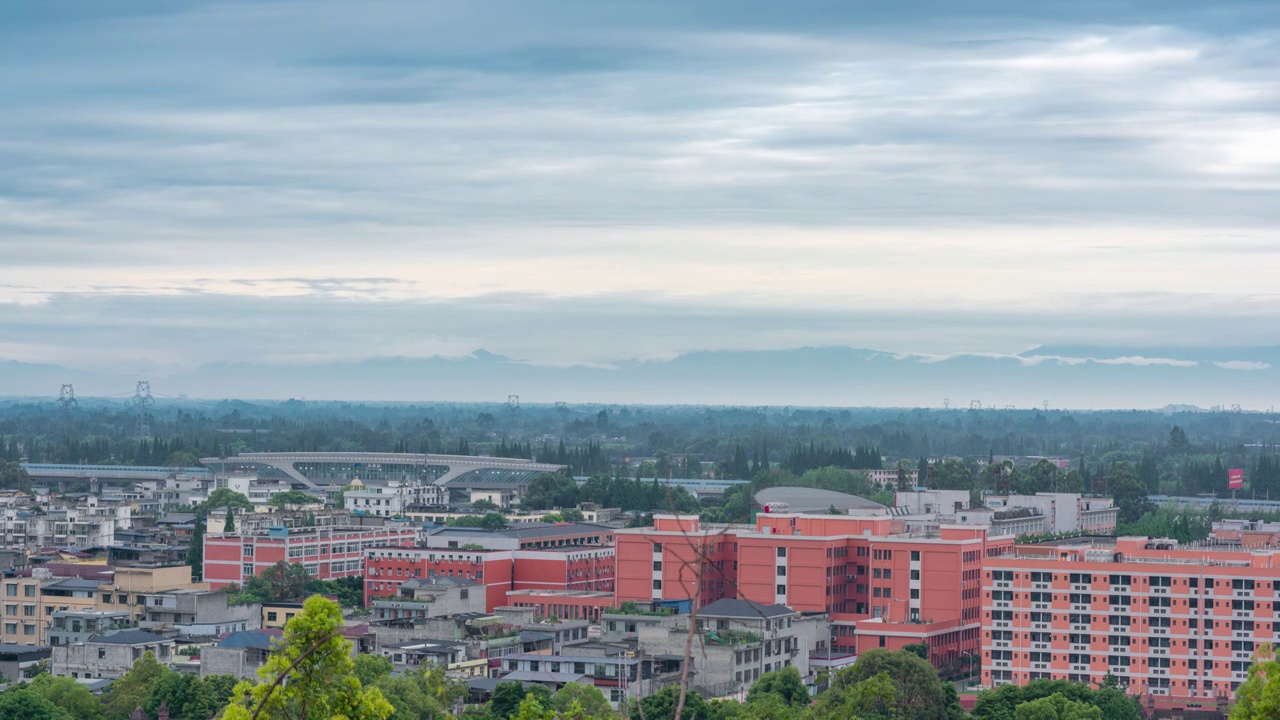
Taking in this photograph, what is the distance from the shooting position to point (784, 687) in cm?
4372

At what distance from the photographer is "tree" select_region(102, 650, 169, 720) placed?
141ft

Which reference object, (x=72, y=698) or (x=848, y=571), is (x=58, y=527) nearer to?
(x=848, y=571)

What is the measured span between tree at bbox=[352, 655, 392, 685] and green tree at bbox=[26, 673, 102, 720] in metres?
6.11

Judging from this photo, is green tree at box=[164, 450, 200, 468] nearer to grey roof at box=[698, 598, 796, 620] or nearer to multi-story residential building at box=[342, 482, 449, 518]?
multi-story residential building at box=[342, 482, 449, 518]

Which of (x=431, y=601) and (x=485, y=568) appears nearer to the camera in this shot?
(x=431, y=601)

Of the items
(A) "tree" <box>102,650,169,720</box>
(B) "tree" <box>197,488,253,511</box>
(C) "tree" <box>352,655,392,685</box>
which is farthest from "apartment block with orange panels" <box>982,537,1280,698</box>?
(B) "tree" <box>197,488,253,511</box>

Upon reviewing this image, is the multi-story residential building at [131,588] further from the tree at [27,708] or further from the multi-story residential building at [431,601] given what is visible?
the tree at [27,708]

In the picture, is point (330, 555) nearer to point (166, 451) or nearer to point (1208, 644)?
point (1208, 644)

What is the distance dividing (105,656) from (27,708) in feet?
28.4

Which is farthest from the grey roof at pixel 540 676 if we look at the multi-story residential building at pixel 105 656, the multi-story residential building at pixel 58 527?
the multi-story residential building at pixel 58 527

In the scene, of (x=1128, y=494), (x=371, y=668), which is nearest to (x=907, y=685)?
(x=371, y=668)

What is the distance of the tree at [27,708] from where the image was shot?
40094 mm

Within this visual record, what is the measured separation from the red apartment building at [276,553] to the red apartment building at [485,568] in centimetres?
279

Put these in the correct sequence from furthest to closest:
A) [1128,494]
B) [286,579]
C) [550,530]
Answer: [1128,494], [550,530], [286,579]
